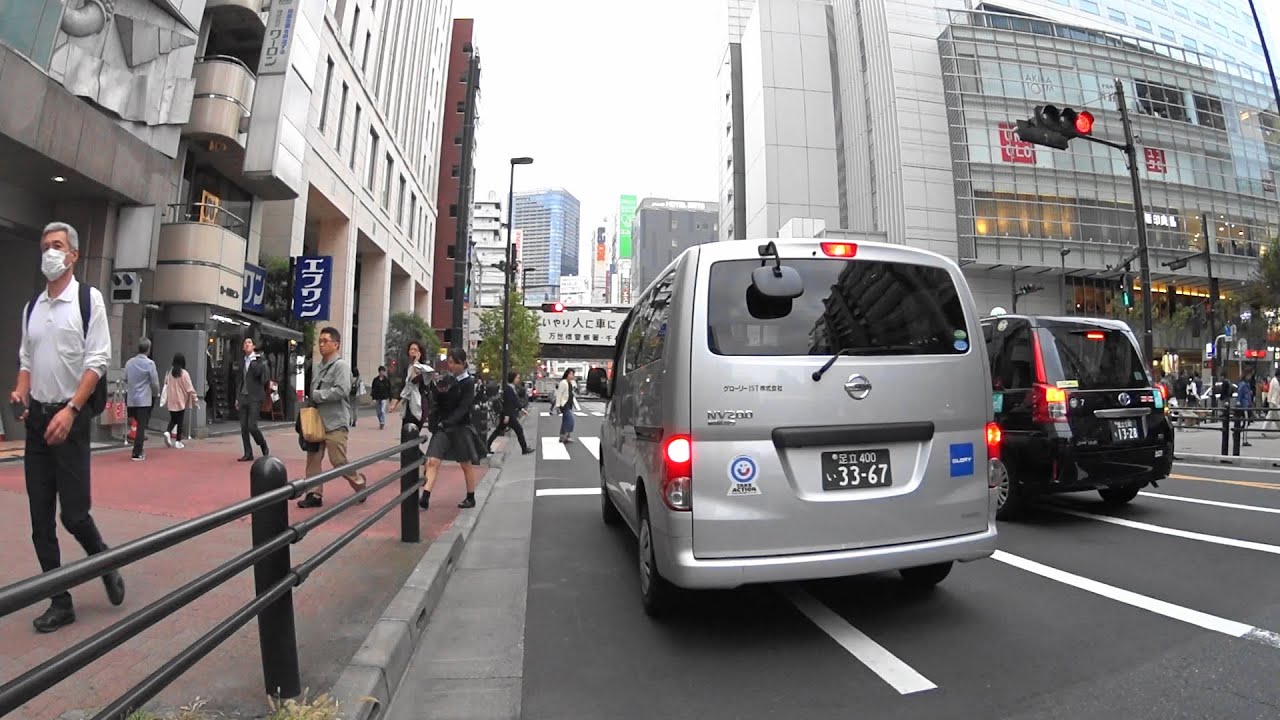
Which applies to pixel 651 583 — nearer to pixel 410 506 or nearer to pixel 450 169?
pixel 410 506

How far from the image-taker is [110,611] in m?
3.42

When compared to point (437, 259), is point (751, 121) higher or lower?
higher

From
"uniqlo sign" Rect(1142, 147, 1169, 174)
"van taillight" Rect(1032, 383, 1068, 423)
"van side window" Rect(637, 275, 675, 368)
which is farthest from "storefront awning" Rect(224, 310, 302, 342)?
"uniqlo sign" Rect(1142, 147, 1169, 174)

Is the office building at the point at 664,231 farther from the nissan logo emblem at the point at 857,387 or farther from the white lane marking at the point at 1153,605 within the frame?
the nissan logo emblem at the point at 857,387

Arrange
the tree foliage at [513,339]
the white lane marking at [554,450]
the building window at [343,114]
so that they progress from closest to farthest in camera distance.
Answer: the white lane marking at [554,450]
the building window at [343,114]
the tree foliage at [513,339]

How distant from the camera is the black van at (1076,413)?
5910 millimetres

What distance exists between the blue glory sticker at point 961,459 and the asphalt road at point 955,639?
859mm

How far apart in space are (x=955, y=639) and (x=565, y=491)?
607 cm

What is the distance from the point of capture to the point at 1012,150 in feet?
126

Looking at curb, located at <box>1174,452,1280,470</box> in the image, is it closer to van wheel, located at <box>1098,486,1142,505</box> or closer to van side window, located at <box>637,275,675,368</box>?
van wheel, located at <box>1098,486,1142,505</box>

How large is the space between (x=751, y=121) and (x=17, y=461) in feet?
179

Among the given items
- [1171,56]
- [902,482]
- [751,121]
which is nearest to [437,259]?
[751,121]

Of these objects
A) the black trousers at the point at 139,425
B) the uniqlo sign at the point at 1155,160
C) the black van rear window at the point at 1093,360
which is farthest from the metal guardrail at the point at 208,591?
the uniqlo sign at the point at 1155,160

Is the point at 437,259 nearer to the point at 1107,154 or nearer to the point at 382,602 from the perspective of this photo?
the point at 1107,154
